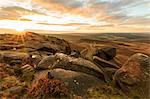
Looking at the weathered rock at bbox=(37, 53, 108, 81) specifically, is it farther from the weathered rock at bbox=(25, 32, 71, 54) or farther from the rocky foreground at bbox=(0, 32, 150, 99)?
the weathered rock at bbox=(25, 32, 71, 54)

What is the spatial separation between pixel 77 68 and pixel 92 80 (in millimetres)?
1857

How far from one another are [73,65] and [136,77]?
15.2 ft

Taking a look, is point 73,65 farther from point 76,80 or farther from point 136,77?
point 136,77

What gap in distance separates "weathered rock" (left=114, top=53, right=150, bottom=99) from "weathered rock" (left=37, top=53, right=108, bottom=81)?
138cm

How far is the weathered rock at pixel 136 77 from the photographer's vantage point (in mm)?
16264

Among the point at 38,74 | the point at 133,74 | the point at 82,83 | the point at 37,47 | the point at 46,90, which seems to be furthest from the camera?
the point at 37,47

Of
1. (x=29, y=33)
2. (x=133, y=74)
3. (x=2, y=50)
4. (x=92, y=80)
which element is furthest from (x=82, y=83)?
(x=29, y=33)

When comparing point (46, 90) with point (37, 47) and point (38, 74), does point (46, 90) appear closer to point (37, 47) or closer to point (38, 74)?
point (38, 74)

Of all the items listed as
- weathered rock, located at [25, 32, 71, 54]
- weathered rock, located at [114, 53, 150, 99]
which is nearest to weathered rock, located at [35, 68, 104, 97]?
weathered rock, located at [114, 53, 150, 99]

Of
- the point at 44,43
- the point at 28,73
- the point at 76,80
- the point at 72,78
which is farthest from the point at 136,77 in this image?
the point at 44,43

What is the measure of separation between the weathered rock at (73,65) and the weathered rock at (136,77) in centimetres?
138

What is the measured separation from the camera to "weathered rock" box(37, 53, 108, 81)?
57.8 ft

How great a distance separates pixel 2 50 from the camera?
89.8 ft

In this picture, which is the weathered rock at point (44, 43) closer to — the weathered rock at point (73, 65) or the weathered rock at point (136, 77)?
the weathered rock at point (73, 65)
